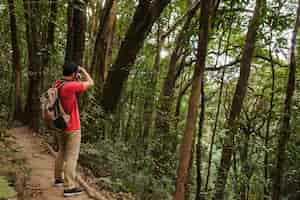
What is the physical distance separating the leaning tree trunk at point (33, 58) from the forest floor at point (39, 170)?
952 mm

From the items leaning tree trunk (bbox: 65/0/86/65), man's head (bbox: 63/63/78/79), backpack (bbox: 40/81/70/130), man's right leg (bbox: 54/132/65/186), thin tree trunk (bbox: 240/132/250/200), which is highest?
leaning tree trunk (bbox: 65/0/86/65)

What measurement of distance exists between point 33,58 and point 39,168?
4809mm

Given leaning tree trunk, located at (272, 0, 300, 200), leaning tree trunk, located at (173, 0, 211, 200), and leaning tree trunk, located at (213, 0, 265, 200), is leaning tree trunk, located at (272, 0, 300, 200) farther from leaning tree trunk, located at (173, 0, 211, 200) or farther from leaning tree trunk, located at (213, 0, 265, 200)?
leaning tree trunk, located at (173, 0, 211, 200)

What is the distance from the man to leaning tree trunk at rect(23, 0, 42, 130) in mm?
5108

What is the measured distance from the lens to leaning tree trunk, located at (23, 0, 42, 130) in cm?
1020

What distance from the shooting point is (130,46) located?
30.1 feet

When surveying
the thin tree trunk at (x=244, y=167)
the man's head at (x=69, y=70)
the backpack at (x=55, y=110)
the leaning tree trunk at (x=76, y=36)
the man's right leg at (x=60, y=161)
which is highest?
the leaning tree trunk at (x=76, y=36)

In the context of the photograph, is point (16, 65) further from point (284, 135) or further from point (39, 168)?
point (284, 135)

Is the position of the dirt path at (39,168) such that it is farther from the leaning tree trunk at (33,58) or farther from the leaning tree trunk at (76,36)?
the leaning tree trunk at (76,36)

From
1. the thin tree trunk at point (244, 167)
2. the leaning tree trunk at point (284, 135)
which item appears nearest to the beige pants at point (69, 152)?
the leaning tree trunk at point (284, 135)

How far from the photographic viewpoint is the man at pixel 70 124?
15.8 ft

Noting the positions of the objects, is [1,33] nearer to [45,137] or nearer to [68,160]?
[45,137]

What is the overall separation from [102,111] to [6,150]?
2.53 meters

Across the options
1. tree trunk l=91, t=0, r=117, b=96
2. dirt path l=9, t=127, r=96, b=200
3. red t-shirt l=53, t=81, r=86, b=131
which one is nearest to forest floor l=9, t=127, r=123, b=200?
dirt path l=9, t=127, r=96, b=200
